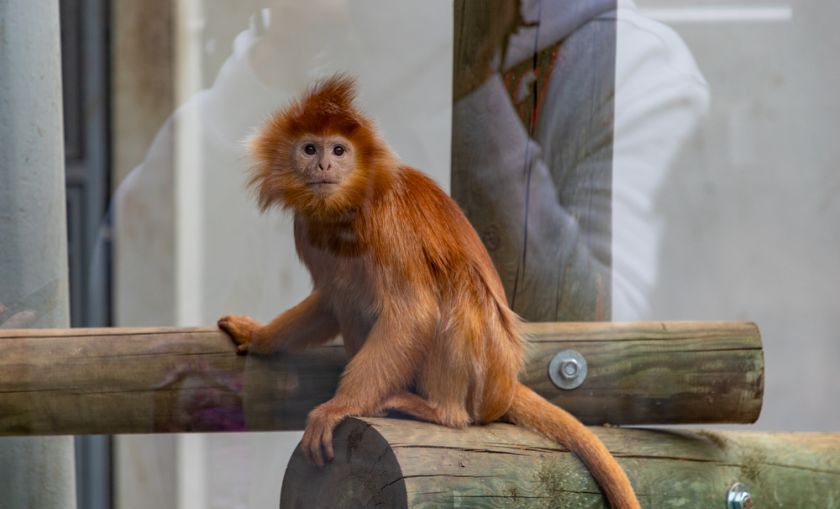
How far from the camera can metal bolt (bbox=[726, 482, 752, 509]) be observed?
6.07 ft

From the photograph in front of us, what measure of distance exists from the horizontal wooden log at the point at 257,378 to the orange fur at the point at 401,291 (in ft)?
0.51

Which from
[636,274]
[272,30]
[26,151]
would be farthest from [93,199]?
[636,274]

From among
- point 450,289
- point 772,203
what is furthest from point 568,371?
point 772,203

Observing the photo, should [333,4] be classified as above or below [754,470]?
above

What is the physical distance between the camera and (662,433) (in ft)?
6.20

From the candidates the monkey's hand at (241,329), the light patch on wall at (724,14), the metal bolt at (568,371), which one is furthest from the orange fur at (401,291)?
the light patch on wall at (724,14)

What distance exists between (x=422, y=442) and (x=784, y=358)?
1.29 m

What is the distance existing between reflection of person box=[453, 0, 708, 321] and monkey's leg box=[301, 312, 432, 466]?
1.35 ft

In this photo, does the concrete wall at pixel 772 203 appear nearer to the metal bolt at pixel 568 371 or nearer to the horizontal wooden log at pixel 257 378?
the horizontal wooden log at pixel 257 378

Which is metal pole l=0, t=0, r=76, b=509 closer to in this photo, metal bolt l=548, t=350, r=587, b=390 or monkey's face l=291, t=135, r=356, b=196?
monkey's face l=291, t=135, r=356, b=196

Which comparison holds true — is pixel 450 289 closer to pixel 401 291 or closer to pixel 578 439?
pixel 401 291

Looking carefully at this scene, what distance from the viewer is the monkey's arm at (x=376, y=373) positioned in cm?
170

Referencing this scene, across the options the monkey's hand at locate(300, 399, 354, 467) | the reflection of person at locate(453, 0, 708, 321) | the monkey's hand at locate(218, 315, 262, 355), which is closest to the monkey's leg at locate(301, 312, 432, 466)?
the monkey's hand at locate(300, 399, 354, 467)

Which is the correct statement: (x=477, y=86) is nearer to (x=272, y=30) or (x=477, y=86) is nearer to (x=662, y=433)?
(x=272, y=30)
